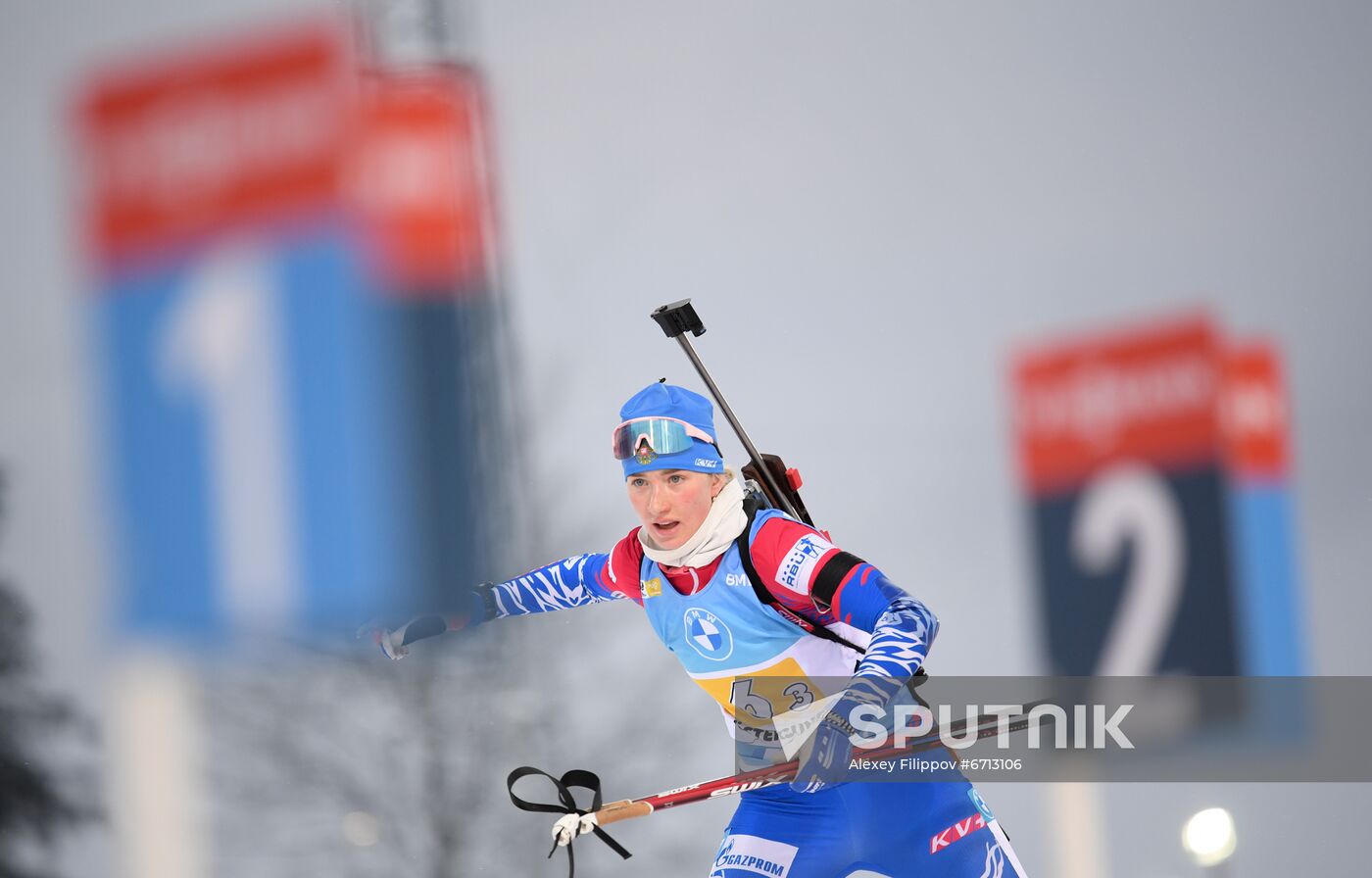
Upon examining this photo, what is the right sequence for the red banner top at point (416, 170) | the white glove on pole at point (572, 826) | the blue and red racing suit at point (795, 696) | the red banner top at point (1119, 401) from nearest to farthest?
the white glove on pole at point (572, 826), the blue and red racing suit at point (795, 696), the red banner top at point (416, 170), the red banner top at point (1119, 401)

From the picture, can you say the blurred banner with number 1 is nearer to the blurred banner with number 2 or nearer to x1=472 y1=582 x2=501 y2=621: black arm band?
x1=472 y1=582 x2=501 y2=621: black arm band

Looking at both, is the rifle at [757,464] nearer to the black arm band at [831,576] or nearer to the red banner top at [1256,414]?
the black arm band at [831,576]

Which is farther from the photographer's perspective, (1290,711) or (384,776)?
(384,776)

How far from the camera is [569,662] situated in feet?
41.8

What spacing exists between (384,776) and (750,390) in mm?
7575

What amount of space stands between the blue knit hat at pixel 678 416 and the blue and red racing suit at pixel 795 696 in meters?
0.23

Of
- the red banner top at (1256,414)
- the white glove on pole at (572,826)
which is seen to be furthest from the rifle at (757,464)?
the red banner top at (1256,414)

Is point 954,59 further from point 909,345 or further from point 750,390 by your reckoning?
point 750,390

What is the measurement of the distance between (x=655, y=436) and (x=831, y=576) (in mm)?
638

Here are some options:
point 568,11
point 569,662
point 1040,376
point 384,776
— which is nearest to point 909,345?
point 568,11

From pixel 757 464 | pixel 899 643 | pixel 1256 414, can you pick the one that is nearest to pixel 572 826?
pixel 899 643

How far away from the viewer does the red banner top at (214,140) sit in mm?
4074

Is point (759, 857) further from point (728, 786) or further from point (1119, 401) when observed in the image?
point (1119, 401)

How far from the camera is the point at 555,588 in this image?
14.9 ft
